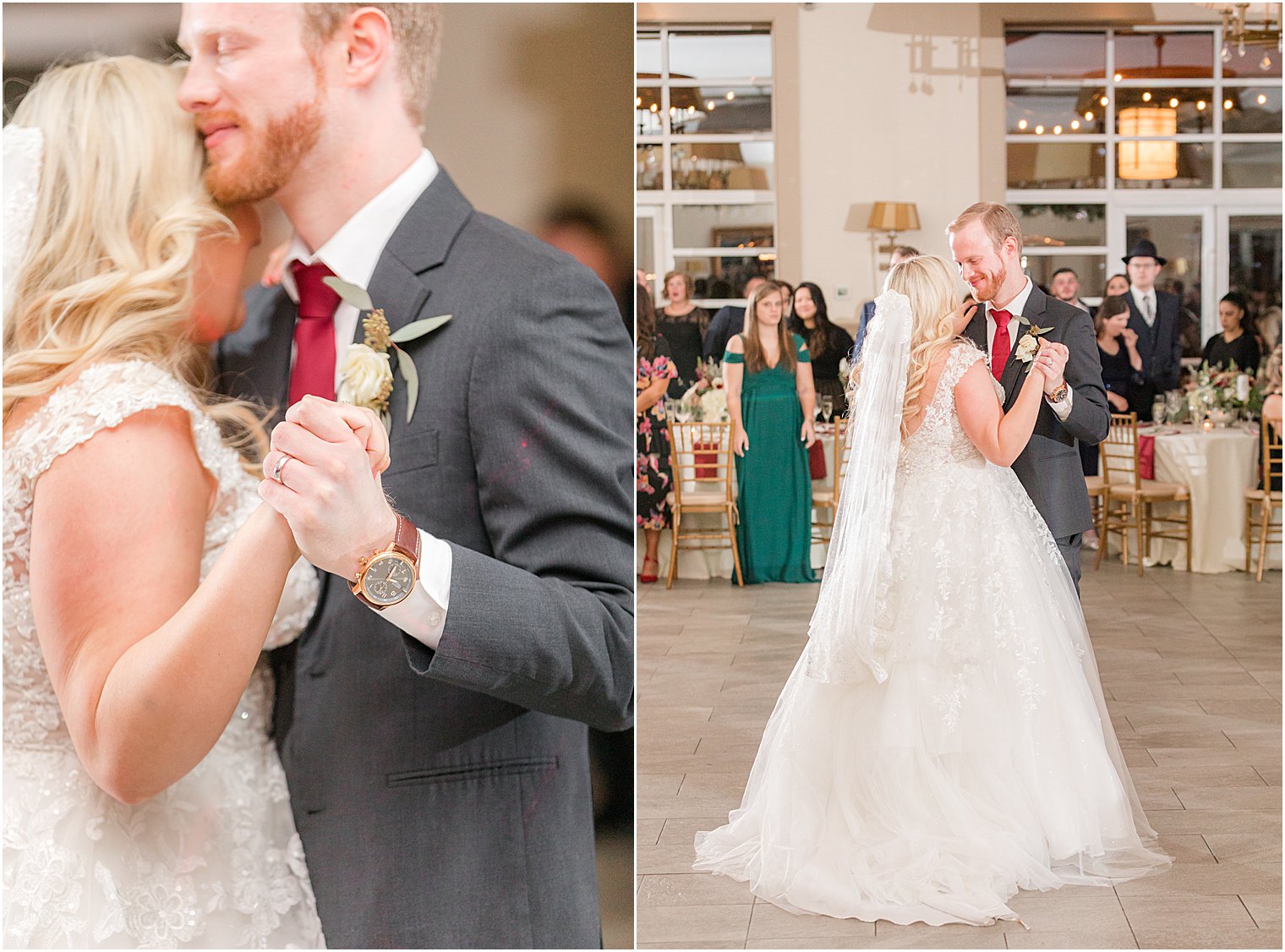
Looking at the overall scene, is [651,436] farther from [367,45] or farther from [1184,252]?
[1184,252]

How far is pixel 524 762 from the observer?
7.79 feet

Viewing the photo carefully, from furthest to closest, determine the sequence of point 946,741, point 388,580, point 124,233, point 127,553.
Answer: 1. point 946,741
2. point 124,233
3. point 127,553
4. point 388,580

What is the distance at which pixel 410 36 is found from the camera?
2.46 metres

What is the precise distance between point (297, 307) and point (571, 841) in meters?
1.18

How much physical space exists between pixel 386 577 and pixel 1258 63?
2017 millimetres

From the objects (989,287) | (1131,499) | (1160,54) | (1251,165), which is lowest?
(1131,499)

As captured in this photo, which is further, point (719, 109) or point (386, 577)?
point (719, 109)

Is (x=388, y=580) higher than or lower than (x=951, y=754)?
higher

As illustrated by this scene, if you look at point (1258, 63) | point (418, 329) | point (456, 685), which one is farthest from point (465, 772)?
point (1258, 63)

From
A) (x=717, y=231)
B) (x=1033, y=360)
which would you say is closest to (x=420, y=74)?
(x=717, y=231)

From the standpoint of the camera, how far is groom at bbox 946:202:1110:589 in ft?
8.02

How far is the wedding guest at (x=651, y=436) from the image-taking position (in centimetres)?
253

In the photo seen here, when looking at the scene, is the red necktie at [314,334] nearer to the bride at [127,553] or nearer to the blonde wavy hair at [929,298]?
the bride at [127,553]

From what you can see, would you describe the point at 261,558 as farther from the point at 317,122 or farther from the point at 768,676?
the point at 768,676
